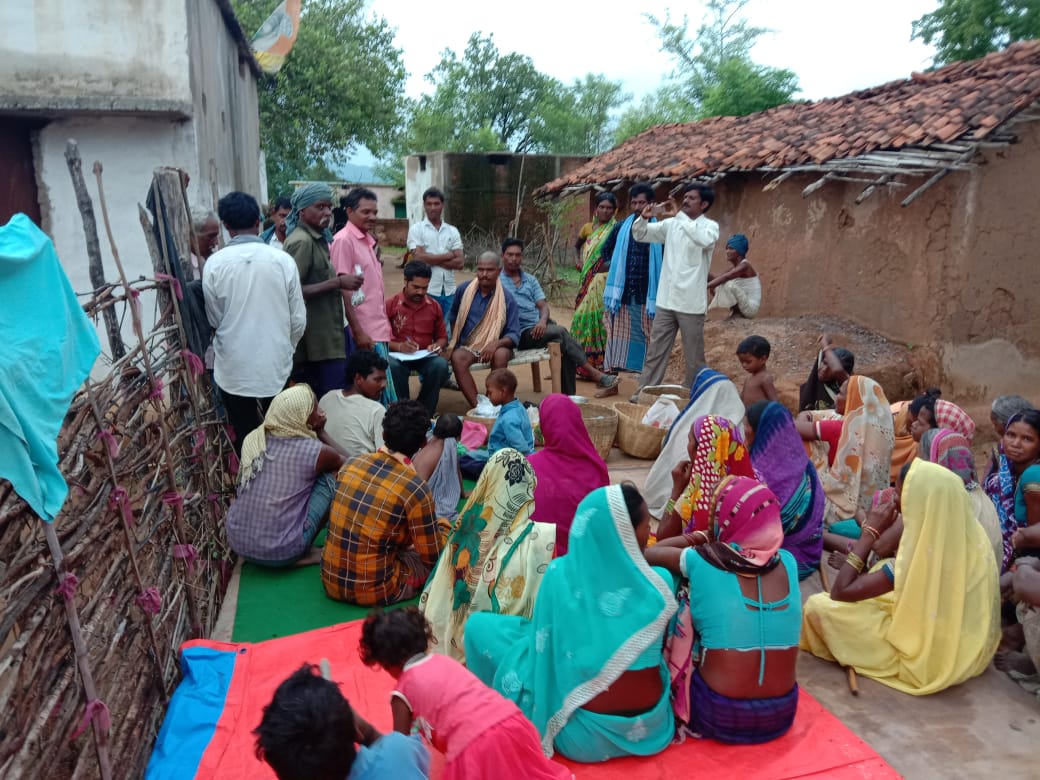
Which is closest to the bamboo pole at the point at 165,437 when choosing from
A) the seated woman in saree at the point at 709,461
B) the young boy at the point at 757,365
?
the seated woman in saree at the point at 709,461

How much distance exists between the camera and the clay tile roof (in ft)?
22.9

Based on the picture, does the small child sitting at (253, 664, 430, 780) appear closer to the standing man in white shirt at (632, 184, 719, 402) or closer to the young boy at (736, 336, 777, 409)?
the young boy at (736, 336, 777, 409)

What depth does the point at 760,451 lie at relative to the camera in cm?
427

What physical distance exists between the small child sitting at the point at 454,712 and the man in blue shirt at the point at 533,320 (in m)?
5.20

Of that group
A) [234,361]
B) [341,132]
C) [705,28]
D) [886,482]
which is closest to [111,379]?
[234,361]

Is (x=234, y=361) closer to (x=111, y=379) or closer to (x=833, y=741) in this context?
(x=111, y=379)

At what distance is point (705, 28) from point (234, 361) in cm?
3089

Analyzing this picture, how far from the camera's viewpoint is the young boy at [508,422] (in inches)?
220

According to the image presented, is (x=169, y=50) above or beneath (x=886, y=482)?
above

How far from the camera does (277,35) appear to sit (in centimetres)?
1498

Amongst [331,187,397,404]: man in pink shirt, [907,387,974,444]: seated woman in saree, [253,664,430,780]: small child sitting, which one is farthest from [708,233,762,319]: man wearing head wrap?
[253,664,430,780]: small child sitting

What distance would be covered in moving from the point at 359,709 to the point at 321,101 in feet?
68.8

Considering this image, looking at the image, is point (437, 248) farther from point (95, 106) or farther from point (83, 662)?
point (83, 662)

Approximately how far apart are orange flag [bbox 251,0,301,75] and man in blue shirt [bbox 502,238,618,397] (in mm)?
9348
